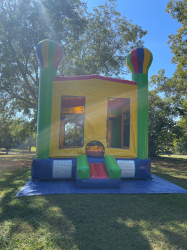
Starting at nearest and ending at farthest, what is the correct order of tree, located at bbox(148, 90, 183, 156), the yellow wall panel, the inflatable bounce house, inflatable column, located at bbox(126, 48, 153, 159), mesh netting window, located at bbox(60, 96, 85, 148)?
the inflatable bounce house, the yellow wall panel, inflatable column, located at bbox(126, 48, 153, 159), mesh netting window, located at bbox(60, 96, 85, 148), tree, located at bbox(148, 90, 183, 156)

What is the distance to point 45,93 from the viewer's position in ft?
16.6

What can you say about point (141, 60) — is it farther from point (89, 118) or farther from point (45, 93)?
point (45, 93)

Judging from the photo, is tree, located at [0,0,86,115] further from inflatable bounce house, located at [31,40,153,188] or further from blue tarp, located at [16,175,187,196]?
blue tarp, located at [16,175,187,196]

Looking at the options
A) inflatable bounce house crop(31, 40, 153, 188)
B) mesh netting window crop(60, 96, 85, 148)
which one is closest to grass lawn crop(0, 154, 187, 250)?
inflatable bounce house crop(31, 40, 153, 188)

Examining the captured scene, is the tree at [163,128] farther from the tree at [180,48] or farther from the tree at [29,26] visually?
the tree at [29,26]

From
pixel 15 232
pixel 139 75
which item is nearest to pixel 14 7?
pixel 139 75

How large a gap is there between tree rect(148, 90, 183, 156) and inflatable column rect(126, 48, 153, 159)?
21.9ft

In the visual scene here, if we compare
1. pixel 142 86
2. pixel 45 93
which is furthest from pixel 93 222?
pixel 142 86

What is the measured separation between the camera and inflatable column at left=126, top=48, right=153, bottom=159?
206 inches

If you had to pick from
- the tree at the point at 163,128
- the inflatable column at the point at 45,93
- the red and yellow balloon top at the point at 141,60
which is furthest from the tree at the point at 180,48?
the inflatable column at the point at 45,93

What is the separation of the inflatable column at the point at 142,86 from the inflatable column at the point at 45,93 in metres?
2.31

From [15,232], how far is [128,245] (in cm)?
129

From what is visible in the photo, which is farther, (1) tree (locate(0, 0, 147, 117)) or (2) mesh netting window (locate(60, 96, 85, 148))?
(1) tree (locate(0, 0, 147, 117))

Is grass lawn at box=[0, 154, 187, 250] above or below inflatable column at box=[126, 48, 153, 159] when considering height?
below
